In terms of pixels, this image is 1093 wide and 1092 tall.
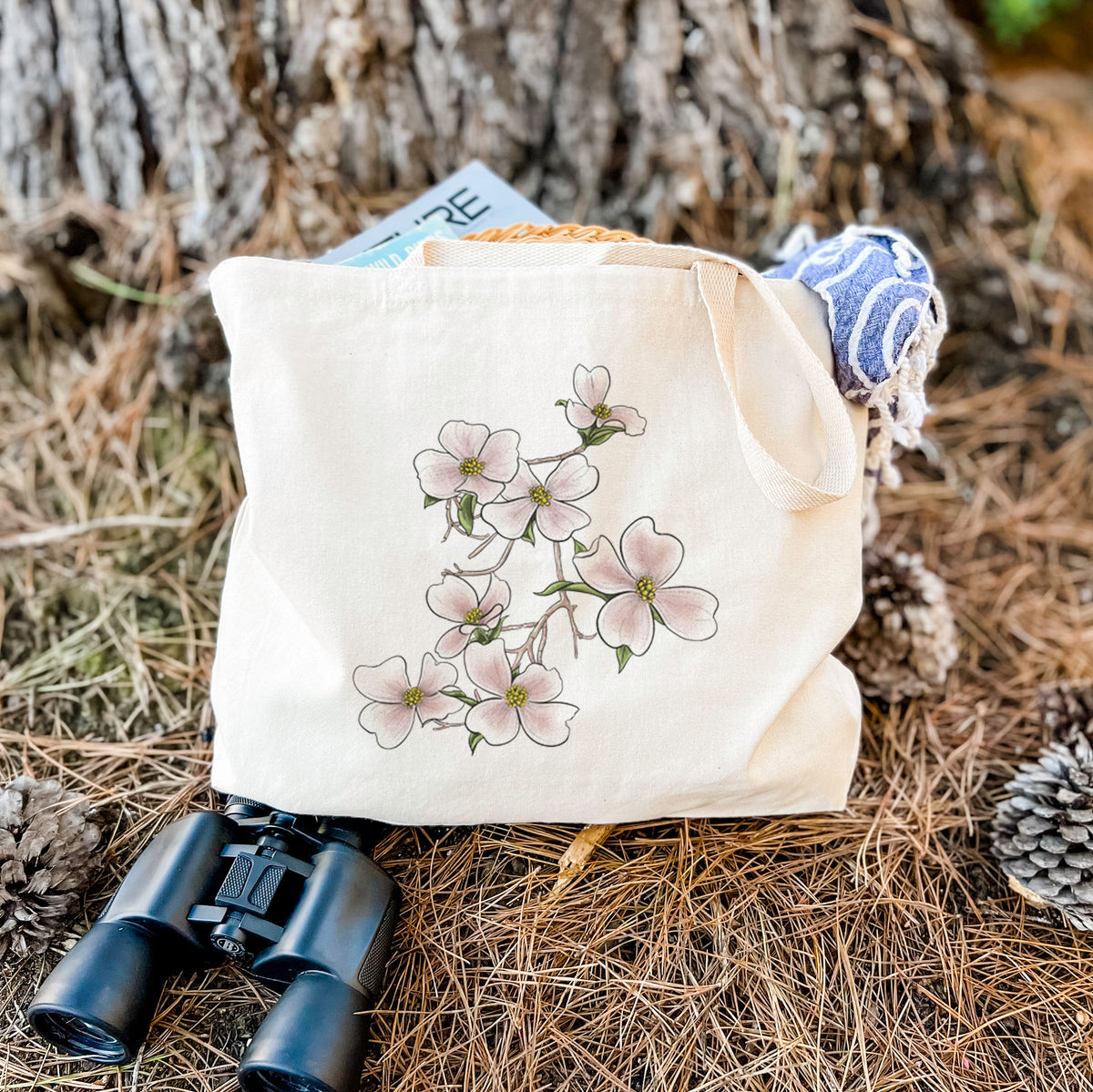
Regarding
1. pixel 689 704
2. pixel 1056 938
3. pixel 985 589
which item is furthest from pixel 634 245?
pixel 1056 938

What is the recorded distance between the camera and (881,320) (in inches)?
40.2

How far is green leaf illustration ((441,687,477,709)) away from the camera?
1.03m

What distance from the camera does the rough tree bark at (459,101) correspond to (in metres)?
1.48

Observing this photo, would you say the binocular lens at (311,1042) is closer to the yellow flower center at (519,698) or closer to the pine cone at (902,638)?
the yellow flower center at (519,698)

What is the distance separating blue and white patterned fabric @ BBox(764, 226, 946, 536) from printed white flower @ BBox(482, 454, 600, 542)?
36cm

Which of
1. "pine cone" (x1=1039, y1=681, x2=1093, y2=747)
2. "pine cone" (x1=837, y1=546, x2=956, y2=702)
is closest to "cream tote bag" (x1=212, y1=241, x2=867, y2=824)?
"pine cone" (x1=837, y1=546, x2=956, y2=702)

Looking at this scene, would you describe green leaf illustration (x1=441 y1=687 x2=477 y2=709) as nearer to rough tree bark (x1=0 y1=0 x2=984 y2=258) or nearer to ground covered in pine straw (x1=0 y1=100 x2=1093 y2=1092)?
ground covered in pine straw (x1=0 y1=100 x2=1093 y2=1092)

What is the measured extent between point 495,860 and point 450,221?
37.7 inches

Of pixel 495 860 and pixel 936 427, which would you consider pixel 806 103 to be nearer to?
pixel 936 427

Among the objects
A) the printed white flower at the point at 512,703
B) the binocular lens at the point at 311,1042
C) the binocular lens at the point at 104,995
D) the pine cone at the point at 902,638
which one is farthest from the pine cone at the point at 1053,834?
the binocular lens at the point at 104,995

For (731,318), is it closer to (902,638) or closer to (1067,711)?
(902,638)

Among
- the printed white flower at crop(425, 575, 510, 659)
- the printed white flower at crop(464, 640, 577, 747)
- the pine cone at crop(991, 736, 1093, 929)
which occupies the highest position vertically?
the printed white flower at crop(425, 575, 510, 659)

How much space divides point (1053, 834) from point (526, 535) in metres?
0.78

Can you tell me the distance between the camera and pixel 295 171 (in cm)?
154
